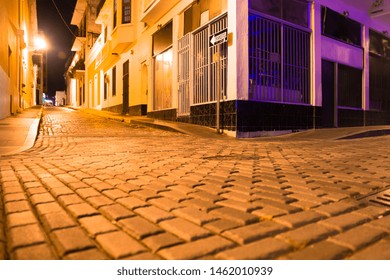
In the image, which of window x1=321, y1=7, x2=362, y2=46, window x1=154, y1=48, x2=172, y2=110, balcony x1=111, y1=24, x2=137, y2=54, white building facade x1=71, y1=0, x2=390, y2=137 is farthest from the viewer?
balcony x1=111, y1=24, x2=137, y2=54

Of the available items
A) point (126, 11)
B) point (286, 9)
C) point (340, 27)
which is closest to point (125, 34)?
point (126, 11)

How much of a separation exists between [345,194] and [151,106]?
47.5 feet

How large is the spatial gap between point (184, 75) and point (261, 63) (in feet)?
12.1

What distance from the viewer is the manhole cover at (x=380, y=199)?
2779mm

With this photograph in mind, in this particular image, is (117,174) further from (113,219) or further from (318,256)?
(318,256)

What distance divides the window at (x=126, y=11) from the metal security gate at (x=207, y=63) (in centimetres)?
815

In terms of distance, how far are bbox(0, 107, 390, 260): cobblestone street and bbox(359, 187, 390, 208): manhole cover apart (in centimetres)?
6

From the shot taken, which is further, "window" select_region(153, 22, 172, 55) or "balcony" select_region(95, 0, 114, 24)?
"balcony" select_region(95, 0, 114, 24)

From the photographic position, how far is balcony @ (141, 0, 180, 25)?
47.3 ft

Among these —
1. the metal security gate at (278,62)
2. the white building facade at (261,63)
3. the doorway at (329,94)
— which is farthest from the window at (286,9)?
the doorway at (329,94)

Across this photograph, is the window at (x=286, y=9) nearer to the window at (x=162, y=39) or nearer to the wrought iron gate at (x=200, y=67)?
the wrought iron gate at (x=200, y=67)

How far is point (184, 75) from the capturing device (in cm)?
1354

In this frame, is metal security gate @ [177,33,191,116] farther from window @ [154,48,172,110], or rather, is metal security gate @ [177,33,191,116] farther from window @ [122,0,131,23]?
window @ [122,0,131,23]

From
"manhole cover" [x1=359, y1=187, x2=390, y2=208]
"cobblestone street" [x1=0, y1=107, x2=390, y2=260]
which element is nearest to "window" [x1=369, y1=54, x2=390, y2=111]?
"cobblestone street" [x1=0, y1=107, x2=390, y2=260]
